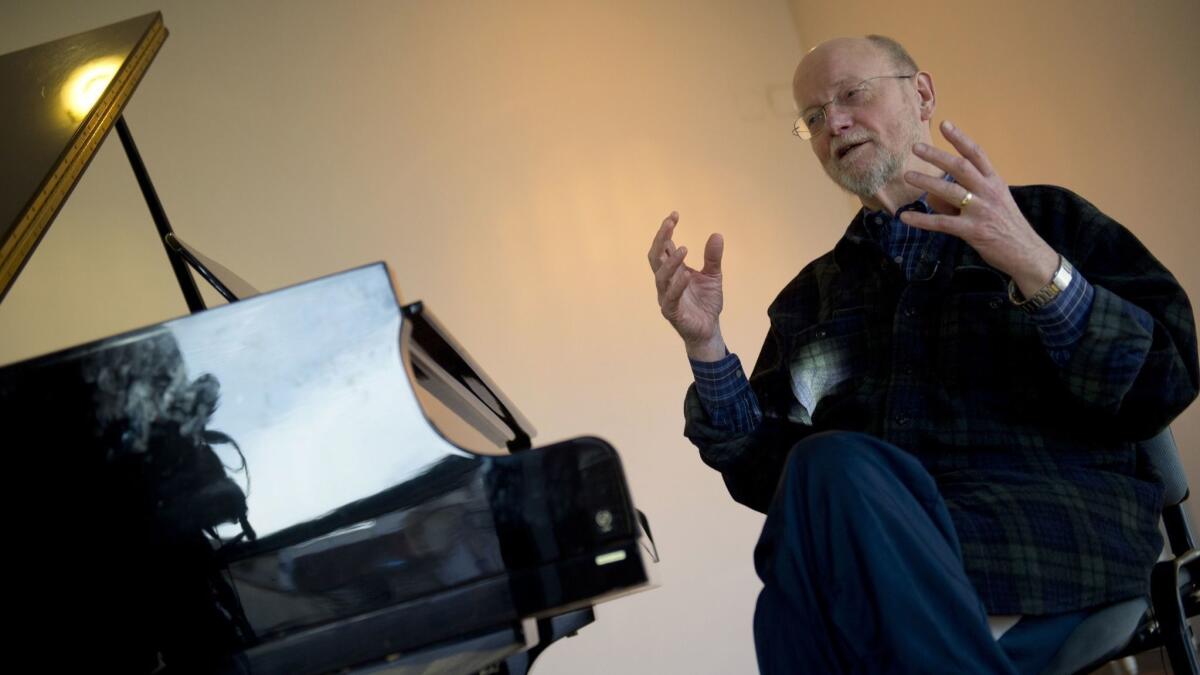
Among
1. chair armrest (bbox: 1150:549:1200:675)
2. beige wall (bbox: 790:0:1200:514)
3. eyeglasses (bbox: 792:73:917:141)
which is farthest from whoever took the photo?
beige wall (bbox: 790:0:1200:514)

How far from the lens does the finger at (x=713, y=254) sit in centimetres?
171

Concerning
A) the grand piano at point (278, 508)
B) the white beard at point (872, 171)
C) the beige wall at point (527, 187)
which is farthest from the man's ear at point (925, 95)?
the beige wall at point (527, 187)

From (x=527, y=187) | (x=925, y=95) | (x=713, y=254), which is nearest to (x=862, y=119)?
(x=925, y=95)

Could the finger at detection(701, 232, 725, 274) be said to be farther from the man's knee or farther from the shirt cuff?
the man's knee

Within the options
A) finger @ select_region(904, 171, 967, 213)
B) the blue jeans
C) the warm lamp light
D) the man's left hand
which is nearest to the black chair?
the blue jeans

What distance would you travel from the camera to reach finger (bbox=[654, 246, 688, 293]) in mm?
1656

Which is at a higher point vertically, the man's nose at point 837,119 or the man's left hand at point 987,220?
the man's nose at point 837,119

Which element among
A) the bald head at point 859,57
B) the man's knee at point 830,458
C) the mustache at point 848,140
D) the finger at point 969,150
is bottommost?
the man's knee at point 830,458

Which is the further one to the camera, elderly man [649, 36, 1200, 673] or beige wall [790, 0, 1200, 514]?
beige wall [790, 0, 1200, 514]

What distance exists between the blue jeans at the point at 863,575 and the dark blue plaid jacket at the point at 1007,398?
0.73 feet

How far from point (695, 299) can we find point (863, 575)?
2.32 feet

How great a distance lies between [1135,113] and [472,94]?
6.48ft

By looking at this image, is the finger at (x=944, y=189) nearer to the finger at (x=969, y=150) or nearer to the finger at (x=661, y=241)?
the finger at (x=969, y=150)

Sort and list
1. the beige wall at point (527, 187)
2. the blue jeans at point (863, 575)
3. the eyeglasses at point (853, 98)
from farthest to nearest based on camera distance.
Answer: the beige wall at point (527, 187) → the eyeglasses at point (853, 98) → the blue jeans at point (863, 575)
